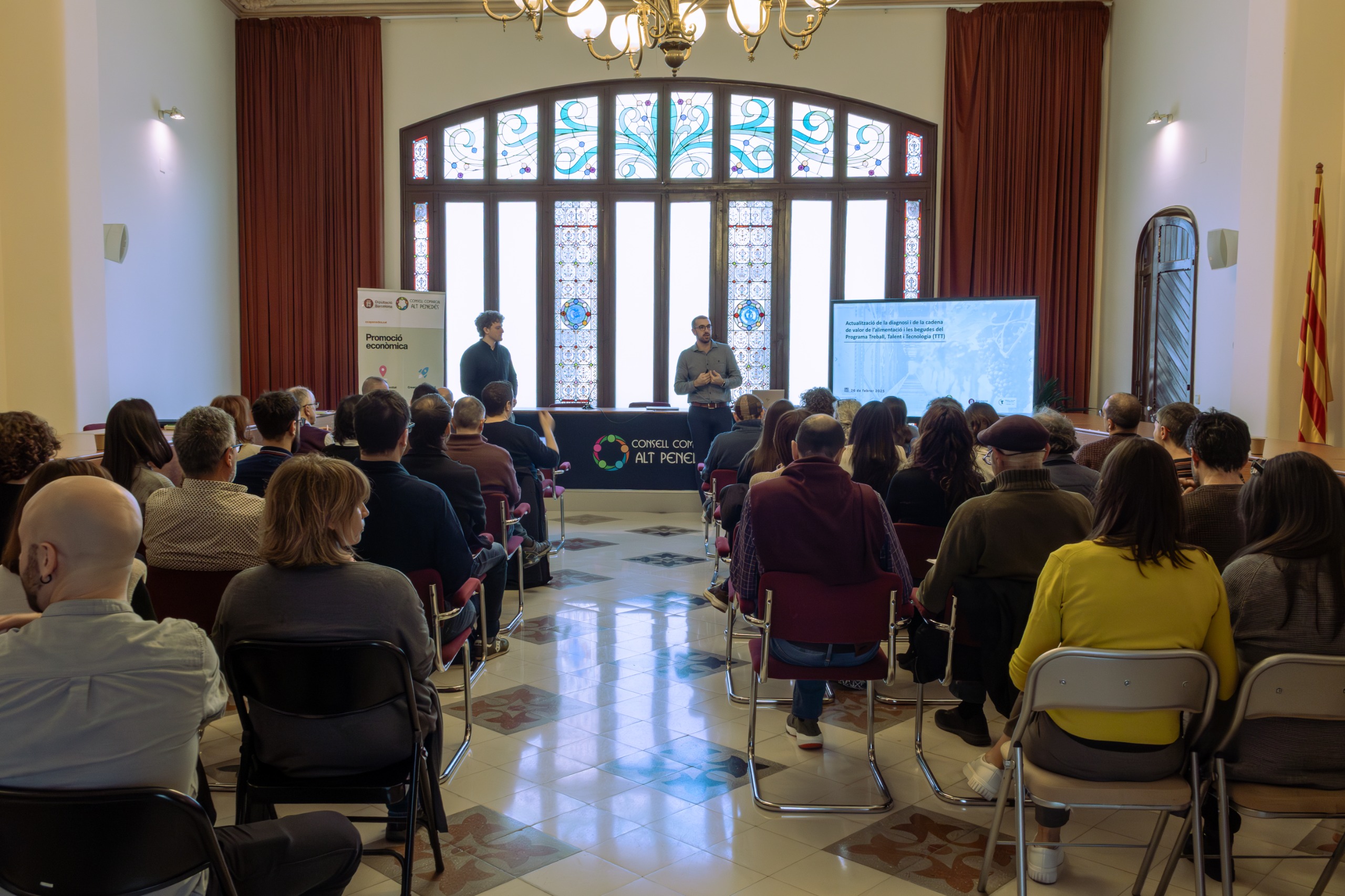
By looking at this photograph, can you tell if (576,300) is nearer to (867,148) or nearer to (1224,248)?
(867,148)

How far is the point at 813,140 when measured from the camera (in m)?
10.1

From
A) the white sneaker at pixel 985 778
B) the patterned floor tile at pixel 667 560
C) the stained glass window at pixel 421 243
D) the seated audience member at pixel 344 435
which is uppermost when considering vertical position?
the stained glass window at pixel 421 243

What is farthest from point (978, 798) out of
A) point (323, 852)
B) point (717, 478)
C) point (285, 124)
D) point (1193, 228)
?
point (285, 124)

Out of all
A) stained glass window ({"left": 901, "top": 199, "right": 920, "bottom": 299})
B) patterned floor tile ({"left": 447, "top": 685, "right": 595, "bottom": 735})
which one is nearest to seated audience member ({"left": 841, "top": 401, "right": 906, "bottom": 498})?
patterned floor tile ({"left": 447, "top": 685, "right": 595, "bottom": 735})

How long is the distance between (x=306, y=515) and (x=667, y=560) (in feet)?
16.0

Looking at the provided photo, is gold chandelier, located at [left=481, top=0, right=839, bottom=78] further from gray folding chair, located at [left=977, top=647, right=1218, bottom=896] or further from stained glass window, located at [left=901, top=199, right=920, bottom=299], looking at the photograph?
stained glass window, located at [left=901, top=199, right=920, bottom=299]

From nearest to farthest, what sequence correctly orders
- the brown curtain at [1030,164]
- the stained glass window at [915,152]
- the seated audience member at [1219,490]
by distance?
1. the seated audience member at [1219,490]
2. the brown curtain at [1030,164]
3. the stained glass window at [915,152]

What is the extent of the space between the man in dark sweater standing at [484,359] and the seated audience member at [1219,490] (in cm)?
568

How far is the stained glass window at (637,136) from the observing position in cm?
1023

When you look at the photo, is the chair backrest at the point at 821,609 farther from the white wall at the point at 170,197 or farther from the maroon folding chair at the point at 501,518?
the white wall at the point at 170,197

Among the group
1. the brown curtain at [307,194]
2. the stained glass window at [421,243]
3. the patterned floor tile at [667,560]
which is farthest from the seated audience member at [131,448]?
the stained glass window at [421,243]

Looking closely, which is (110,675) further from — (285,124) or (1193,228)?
(285,124)

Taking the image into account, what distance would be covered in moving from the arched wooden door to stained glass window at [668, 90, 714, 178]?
4152 mm

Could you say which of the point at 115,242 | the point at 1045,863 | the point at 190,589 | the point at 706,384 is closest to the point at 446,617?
the point at 190,589
